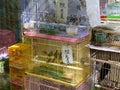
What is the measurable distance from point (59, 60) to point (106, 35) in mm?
384

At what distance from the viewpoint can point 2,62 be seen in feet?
5.32

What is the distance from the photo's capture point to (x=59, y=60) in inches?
55.1

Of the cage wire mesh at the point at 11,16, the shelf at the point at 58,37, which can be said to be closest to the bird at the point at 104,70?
the shelf at the point at 58,37

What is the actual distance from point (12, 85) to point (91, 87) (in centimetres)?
63

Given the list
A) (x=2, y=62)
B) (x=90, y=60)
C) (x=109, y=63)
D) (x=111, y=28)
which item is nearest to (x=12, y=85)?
(x=2, y=62)

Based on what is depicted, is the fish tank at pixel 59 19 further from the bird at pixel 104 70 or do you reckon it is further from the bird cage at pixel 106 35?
the bird at pixel 104 70

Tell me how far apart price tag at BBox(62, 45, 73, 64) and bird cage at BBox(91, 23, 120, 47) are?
247 millimetres

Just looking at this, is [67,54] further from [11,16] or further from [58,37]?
[11,16]

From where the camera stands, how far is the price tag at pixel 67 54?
4.36 ft

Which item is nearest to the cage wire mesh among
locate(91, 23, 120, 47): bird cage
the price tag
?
the price tag

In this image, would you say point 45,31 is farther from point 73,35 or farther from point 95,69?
point 95,69

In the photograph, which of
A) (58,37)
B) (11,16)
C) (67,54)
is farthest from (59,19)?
(11,16)

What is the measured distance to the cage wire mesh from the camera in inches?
71.8

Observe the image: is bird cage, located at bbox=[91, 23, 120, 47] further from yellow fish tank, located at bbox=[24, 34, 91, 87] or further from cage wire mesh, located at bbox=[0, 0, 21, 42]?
cage wire mesh, located at bbox=[0, 0, 21, 42]
